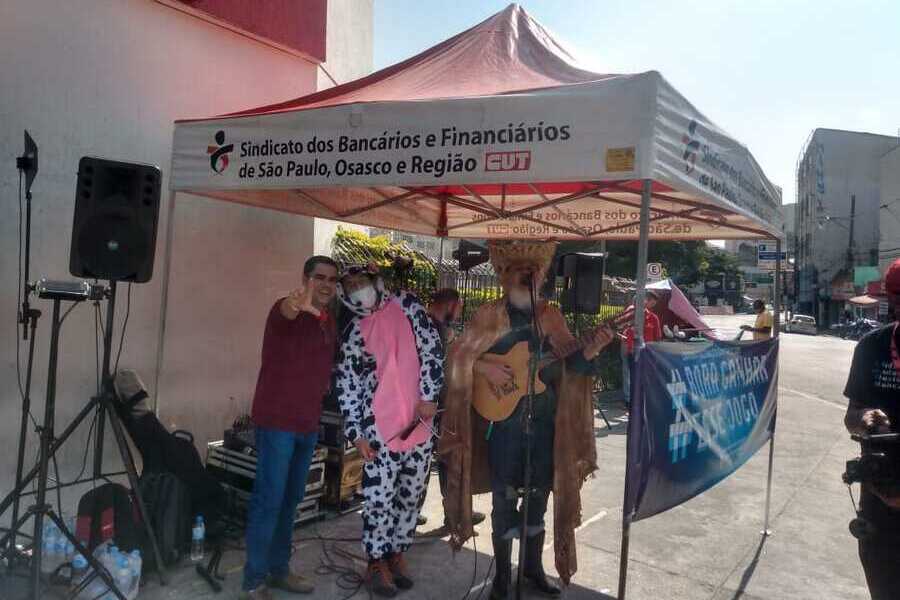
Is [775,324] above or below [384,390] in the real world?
above

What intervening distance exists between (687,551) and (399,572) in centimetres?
207

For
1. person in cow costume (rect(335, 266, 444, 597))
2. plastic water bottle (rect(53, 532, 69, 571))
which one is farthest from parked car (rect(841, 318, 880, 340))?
plastic water bottle (rect(53, 532, 69, 571))

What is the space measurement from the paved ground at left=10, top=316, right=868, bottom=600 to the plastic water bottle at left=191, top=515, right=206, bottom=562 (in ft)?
0.34

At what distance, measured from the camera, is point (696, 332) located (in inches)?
349

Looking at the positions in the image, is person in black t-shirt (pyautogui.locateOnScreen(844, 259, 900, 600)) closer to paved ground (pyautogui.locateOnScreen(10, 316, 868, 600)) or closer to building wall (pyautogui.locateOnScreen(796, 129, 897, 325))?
paved ground (pyautogui.locateOnScreen(10, 316, 868, 600))

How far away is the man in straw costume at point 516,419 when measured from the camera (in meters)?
3.54

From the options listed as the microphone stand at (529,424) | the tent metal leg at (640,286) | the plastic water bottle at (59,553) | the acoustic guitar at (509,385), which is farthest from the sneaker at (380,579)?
the plastic water bottle at (59,553)

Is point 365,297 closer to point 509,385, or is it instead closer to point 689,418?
point 509,385

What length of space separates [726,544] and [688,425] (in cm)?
174

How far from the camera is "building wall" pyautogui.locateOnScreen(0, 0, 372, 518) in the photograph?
4289 mm

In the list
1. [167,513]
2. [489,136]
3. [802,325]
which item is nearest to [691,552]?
[489,136]

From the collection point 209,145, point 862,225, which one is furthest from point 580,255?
point 862,225

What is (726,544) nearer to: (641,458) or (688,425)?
(688,425)

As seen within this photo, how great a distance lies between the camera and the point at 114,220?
363 cm
